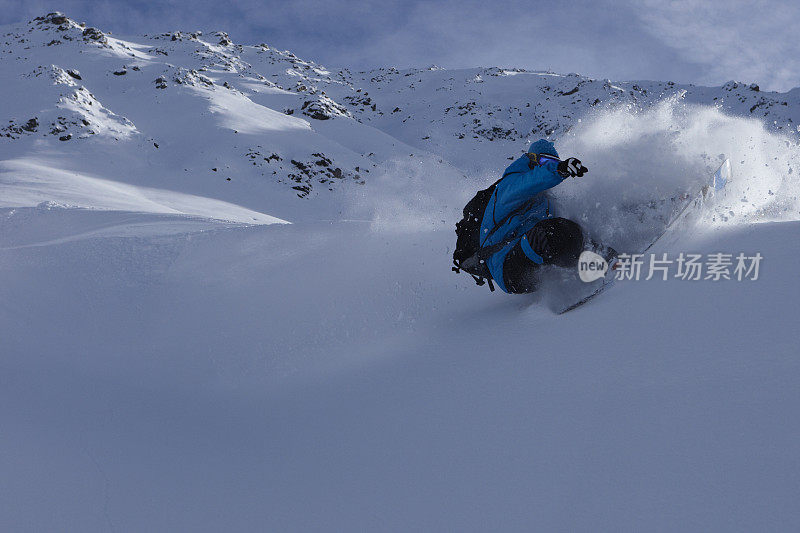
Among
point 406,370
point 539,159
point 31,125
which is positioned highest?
point 31,125

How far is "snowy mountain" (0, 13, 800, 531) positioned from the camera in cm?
151

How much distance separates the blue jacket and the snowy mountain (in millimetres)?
226

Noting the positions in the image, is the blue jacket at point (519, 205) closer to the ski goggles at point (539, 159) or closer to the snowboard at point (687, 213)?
the ski goggles at point (539, 159)

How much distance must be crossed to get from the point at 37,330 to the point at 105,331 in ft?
1.71

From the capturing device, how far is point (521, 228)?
3570 mm

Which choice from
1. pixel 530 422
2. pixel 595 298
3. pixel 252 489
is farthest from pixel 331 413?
pixel 595 298

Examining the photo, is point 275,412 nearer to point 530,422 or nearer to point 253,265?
point 530,422

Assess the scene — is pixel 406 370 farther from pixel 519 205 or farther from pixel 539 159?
pixel 539 159

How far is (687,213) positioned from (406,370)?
222 centimetres

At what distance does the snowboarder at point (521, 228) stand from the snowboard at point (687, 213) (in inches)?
9.9

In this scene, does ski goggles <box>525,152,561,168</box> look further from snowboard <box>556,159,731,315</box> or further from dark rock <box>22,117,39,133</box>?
dark rock <box>22,117,39,133</box>

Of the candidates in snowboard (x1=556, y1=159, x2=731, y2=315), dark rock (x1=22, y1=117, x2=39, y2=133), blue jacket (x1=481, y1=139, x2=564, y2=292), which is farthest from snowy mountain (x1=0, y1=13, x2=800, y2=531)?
dark rock (x1=22, y1=117, x2=39, y2=133)

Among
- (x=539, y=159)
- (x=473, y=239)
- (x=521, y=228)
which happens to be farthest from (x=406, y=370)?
(x=539, y=159)

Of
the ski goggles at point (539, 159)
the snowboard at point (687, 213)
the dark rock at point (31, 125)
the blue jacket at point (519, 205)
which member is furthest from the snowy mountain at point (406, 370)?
the dark rock at point (31, 125)
